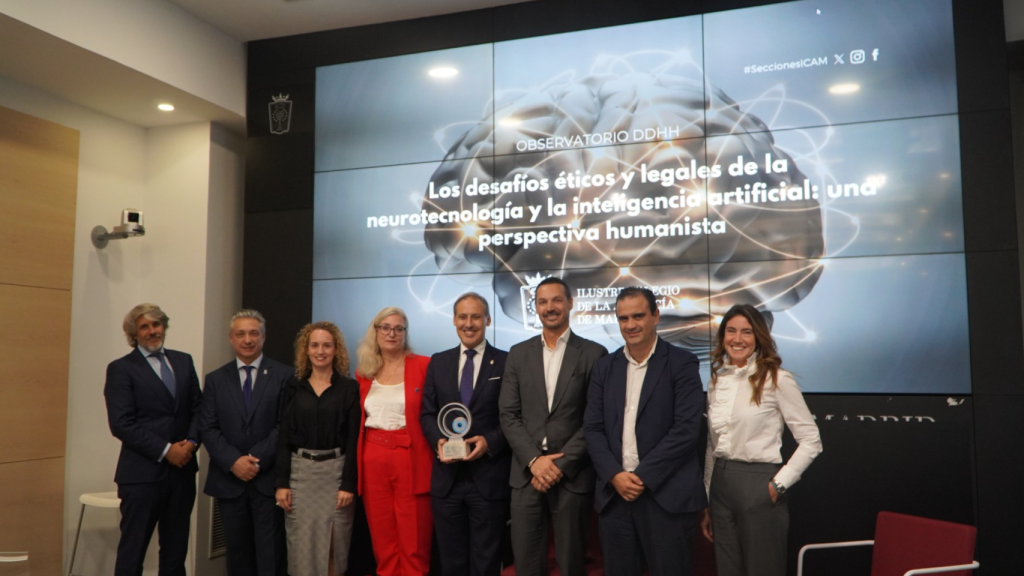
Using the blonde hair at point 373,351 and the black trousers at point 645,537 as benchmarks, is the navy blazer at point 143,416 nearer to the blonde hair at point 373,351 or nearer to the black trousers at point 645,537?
the blonde hair at point 373,351

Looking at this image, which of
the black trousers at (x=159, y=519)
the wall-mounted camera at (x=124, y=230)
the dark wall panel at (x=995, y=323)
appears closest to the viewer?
the dark wall panel at (x=995, y=323)

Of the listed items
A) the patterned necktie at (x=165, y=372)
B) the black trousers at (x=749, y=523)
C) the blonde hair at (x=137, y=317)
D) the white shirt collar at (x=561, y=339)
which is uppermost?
the blonde hair at (x=137, y=317)

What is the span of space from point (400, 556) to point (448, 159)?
98.7 inches

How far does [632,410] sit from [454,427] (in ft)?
2.80

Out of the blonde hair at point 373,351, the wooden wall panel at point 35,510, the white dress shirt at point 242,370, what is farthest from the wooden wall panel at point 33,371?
the blonde hair at point 373,351

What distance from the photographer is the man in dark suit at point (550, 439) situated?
3605mm

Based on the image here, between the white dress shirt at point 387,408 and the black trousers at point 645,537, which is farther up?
the white dress shirt at point 387,408

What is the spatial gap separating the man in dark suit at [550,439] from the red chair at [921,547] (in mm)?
1089

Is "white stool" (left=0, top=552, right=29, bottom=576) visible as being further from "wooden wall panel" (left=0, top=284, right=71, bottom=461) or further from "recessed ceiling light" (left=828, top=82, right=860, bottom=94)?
"recessed ceiling light" (left=828, top=82, right=860, bottom=94)

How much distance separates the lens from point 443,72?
5.31 meters

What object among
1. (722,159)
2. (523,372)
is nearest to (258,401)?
(523,372)

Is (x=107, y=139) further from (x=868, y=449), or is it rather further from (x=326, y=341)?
(x=868, y=449)

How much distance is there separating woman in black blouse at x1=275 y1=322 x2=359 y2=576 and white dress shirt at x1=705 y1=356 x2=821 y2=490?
6.25 ft

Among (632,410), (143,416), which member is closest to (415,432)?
(632,410)
